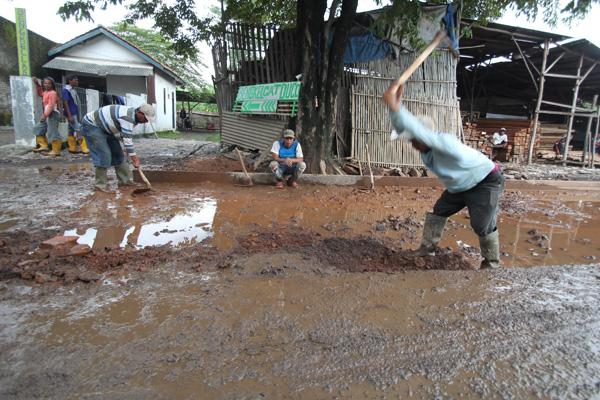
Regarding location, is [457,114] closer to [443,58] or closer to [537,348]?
[443,58]

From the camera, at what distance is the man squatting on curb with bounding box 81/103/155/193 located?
5188 millimetres

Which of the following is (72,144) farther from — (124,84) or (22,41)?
(124,84)

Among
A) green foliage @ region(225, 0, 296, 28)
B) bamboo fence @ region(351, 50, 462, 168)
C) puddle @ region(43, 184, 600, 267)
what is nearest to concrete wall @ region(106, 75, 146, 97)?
green foliage @ region(225, 0, 296, 28)

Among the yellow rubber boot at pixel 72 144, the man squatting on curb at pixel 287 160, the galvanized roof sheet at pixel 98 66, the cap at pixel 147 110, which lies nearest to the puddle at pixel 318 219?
the man squatting on curb at pixel 287 160

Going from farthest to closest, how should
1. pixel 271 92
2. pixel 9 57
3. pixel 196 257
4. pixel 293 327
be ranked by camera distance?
pixel 9 57
pixel 271 92
pixel 196 257
pixel 293 327

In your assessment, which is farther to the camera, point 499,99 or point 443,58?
point 499,99

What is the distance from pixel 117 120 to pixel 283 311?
4474mm

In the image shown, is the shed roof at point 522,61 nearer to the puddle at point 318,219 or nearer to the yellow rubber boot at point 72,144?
the puddle at point 318,219

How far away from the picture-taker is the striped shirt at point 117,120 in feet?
17.1

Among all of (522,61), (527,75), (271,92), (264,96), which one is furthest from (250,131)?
(527,75)

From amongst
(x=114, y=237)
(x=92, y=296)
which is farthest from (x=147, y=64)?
(x=92, y=296)

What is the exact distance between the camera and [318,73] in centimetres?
709

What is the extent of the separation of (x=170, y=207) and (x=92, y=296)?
2.54 m

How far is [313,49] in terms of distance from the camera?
6.86m
